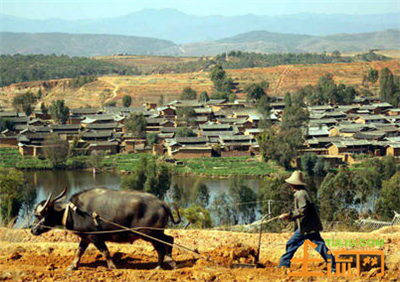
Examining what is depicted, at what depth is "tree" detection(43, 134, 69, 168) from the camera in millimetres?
17000

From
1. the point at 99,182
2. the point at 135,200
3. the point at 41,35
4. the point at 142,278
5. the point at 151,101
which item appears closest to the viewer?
the point at 142,278

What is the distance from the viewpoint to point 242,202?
422 inches

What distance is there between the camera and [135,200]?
328 cm

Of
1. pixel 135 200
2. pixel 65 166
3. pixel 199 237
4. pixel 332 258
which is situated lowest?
pixel 65 166

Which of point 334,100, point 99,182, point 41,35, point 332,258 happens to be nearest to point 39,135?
point 99,182

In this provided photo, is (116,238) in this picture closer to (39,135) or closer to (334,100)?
(39,135)

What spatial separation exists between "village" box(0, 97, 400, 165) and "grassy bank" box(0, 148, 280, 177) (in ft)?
2.05

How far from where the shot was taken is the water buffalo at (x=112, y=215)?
3.28 meters

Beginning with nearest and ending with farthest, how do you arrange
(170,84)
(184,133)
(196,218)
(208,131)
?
1. (196,218)
2. (184,133)
3. (208,131)
4. (170,84)

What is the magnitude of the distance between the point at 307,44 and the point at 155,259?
12458cm

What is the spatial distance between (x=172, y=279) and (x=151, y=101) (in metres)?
26.4

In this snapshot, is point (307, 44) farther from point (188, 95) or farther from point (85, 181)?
point (85, 181)

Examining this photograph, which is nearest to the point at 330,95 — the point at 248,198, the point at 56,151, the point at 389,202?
the point at 56,151

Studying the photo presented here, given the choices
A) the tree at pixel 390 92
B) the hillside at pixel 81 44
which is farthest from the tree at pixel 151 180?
the hillside at pixel 81 44
